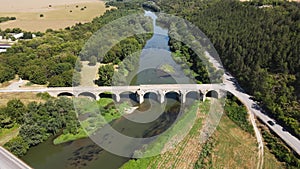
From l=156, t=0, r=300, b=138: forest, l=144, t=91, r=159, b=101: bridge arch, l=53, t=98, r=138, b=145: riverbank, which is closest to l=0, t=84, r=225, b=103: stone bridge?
l=144, t=91, r=159, b=101: bridge arch

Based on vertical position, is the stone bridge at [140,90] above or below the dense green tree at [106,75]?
below

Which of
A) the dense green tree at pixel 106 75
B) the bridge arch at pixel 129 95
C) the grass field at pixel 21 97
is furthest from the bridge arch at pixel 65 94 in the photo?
the bridge arch at pixel 129 95

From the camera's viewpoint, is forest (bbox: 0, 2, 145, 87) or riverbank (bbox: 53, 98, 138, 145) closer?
riverbank (bbox: 53, 98, 138, 145)

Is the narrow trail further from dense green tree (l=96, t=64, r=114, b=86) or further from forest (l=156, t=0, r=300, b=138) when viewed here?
dense green tree (l=96, t=64, r=114, b=86)

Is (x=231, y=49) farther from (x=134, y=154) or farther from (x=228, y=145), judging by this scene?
(x=134, y=154)

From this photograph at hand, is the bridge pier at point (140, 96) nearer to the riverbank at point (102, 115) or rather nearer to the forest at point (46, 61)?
the riverbank at point (102, 115)

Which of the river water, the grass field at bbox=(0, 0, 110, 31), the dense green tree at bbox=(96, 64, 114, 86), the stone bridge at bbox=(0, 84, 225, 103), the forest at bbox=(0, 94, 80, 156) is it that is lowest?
the river water
